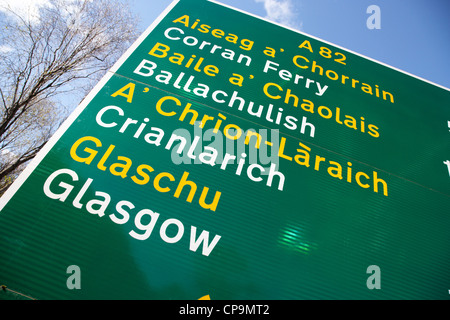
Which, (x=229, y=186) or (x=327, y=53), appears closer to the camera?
(x=229, y=186)

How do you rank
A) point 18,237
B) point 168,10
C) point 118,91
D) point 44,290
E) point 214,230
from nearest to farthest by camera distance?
point 44,290 → point 18,237 → point 214,230 → point 118,91 → point 168,10

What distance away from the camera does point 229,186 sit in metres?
2.70

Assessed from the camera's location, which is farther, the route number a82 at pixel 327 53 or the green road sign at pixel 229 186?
the route number a82 at pixel 327 53

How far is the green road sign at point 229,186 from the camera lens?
6.98 feet

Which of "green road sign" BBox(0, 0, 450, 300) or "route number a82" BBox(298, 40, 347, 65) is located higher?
"route number a82" BBox(298, 40, 347, 65)

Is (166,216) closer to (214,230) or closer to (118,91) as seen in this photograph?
(214,230)

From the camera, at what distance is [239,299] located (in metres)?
2.16

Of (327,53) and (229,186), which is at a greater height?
(327,53)

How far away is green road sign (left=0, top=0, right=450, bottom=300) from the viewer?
2.13 m

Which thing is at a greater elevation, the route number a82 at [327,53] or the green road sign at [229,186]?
the route number a82 at [327,53]

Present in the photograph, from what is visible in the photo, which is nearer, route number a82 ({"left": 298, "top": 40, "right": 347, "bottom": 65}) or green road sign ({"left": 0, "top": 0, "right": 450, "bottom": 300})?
green road sign ({"left": 0, "top": 0, "right": 450, "bottom": 300})

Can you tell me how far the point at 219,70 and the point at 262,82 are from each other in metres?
0.65

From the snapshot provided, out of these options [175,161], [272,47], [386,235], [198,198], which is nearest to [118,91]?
[175,161]
